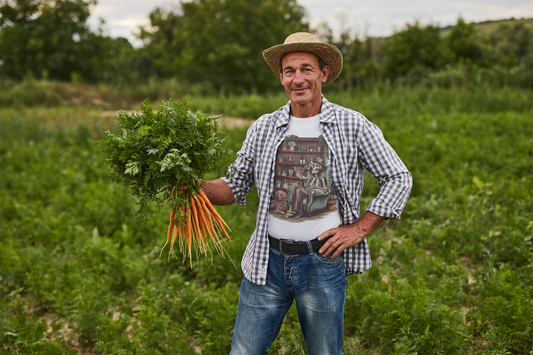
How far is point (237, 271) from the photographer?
4250 mm

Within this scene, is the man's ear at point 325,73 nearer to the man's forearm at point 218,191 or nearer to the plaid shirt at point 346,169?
the plaid shirt at point 346,169

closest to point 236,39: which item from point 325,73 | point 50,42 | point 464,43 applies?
point 50,42

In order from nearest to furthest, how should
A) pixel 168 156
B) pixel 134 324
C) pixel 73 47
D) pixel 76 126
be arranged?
pixel 168 156 → pixel 134 324 → pixel 76 126 → pixel 73 47

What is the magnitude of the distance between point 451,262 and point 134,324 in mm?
3373

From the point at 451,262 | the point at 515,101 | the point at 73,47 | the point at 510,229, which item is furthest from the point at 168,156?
the point at 73,47

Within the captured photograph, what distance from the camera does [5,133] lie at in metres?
11.0

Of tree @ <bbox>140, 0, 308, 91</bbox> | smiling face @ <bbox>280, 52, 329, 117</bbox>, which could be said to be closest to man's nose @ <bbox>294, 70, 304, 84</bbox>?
smiling face @ <bbox>280, 52, 329, 117</bbox>

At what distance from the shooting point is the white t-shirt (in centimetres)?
224

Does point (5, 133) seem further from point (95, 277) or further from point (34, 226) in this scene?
point (95, 277)

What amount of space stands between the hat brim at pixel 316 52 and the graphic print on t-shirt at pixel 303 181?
51cm

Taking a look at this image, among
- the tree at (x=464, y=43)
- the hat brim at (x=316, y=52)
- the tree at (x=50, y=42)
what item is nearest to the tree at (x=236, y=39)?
the tree at (x=50, y=42)

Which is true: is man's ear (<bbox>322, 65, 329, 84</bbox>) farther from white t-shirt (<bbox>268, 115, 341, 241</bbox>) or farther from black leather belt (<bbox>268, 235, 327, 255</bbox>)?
black leather belt (<bbox>268, 235, 327, 255</bbox>)

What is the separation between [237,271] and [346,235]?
2.30 m

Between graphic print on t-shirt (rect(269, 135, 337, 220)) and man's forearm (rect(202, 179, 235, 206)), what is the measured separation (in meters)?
0.31
